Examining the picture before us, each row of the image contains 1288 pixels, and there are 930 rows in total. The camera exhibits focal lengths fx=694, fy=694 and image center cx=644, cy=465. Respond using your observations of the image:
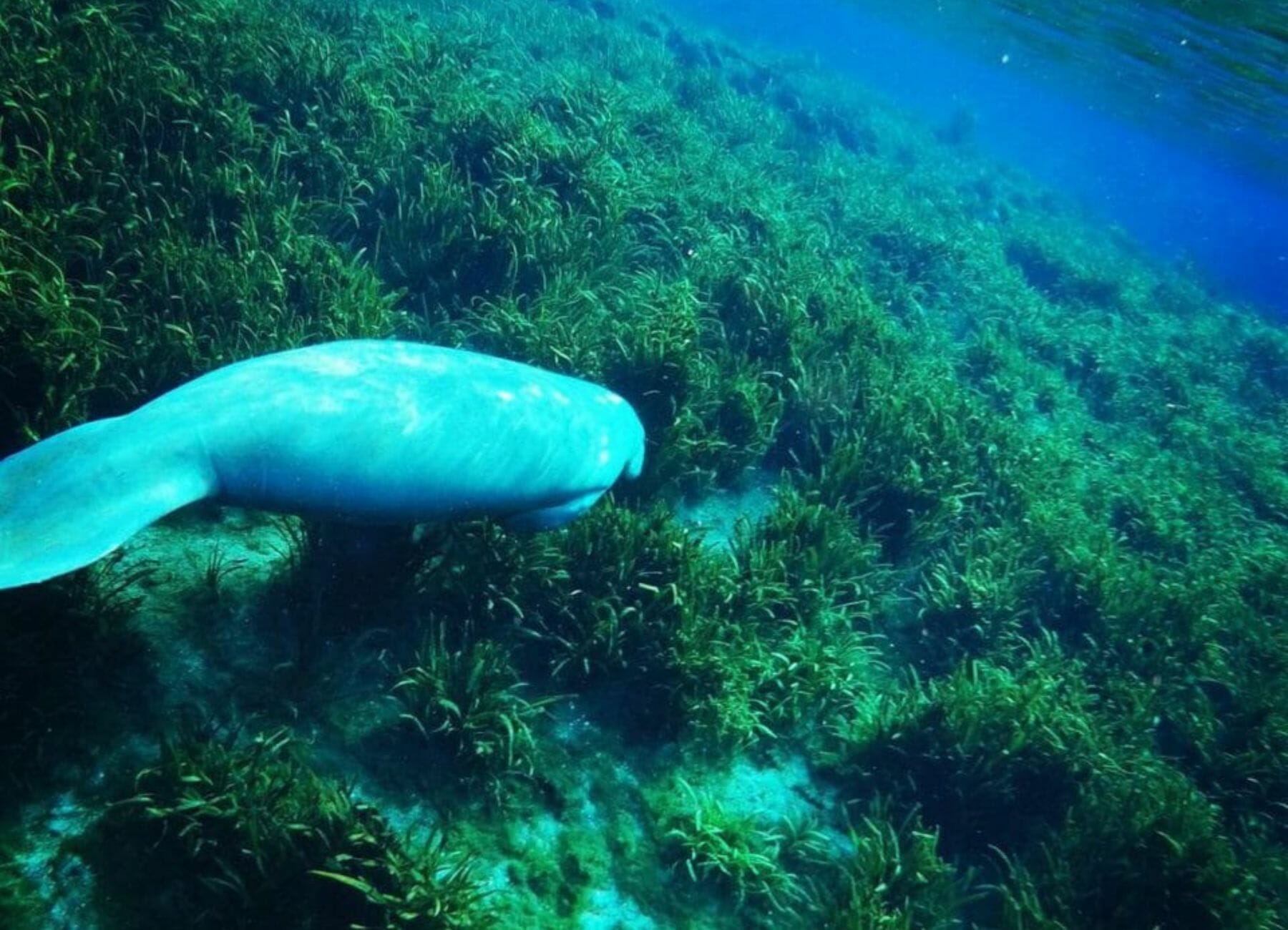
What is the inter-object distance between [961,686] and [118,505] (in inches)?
225

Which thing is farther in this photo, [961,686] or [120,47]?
[120,47]

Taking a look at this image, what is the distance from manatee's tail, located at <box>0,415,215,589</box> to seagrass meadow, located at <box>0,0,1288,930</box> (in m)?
1.17

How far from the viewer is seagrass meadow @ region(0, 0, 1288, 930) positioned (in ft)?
11.8

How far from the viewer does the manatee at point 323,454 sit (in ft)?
9.07

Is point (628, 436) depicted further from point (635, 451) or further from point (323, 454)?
point (323, 454)

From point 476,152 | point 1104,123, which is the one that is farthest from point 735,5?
point 476,152

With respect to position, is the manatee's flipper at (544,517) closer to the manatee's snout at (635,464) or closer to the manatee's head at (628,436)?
the manatee's head at (628,436)

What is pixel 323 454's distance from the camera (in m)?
3.30

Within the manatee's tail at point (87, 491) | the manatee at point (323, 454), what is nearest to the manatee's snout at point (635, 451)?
the manatee at point (323, 454)

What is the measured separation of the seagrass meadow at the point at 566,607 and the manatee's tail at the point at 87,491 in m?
1.17

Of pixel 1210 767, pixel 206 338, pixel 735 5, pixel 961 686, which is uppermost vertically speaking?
pixel 735 5

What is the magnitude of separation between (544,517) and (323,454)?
55.0 inches

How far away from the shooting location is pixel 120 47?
733 cm

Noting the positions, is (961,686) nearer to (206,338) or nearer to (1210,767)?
(1210,767)
